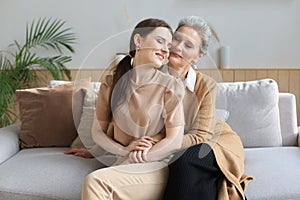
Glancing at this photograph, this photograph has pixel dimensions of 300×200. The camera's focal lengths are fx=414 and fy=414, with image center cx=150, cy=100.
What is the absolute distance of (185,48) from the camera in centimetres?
125

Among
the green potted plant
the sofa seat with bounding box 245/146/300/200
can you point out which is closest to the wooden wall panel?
the sofa seat with bounding box 245/146/300/200

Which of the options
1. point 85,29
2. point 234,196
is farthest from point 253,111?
point 85,29

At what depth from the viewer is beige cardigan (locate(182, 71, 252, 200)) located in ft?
4.42

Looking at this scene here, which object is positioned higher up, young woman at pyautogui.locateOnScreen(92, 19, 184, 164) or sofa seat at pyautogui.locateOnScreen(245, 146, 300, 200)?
young woman at pyautogui.locateOnScreen(92, 19, 184, 164)

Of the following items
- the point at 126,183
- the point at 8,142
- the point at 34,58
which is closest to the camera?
the point at 126,183

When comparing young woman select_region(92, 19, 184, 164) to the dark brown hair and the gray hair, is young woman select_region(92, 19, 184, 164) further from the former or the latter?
the gray hair

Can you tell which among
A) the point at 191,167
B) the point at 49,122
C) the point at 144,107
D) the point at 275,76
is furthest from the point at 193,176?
the point at 275,76

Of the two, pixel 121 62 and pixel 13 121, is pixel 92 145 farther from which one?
pixel 13 121

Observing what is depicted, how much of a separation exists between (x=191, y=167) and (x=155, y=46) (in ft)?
1.59

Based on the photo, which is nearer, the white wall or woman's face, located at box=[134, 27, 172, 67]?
woman's face, located at box=[134, 27, 172, 67]

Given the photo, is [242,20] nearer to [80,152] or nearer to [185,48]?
[80,152]

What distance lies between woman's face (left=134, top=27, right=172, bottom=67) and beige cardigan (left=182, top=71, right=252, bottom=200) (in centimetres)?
19

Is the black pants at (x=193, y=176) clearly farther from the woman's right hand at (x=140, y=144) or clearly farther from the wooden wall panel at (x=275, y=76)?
the wooden wall panel at (x=275, y=76)

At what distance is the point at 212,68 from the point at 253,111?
0.84 m
